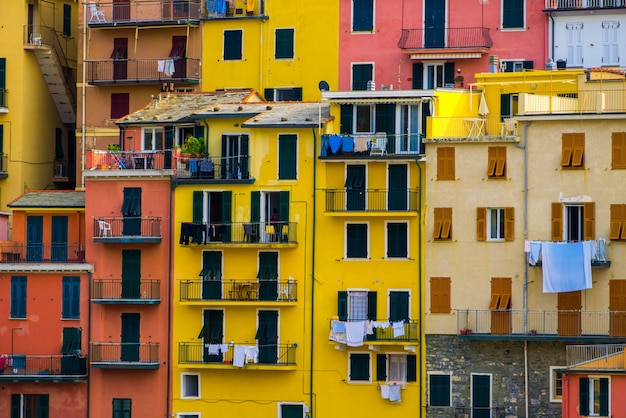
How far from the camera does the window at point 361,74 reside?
370 feet

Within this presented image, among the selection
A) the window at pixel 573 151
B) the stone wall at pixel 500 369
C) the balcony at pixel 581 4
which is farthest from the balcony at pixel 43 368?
the balcony at pixel 581 4

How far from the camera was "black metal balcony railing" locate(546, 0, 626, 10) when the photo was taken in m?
110

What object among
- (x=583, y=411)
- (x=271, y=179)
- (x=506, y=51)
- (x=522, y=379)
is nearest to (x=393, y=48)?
(x=506, y=51)

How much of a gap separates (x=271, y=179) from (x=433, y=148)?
755 centimetres

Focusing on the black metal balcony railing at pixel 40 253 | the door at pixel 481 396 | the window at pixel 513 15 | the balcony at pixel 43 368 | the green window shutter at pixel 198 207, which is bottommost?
the door at pixel 481 396

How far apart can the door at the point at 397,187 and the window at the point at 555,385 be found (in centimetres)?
968

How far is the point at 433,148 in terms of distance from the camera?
10006cm

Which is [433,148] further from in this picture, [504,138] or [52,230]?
[52,230]

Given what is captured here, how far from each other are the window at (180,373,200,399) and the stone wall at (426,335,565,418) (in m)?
10.6

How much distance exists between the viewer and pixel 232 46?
11462cm

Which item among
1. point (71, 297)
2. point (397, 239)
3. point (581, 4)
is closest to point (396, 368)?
point (397, 239)

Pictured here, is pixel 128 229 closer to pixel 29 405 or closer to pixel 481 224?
pixel 29 405

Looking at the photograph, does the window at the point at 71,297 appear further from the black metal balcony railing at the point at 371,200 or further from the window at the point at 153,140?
the black metal balcony railing at the point at 371,200

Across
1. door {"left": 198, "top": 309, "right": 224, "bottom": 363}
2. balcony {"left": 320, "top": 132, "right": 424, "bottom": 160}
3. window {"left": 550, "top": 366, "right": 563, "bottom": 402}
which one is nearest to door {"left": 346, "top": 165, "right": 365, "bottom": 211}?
balcony {"left": 320, "top": 132, "right": 424, "bottom": 160}
